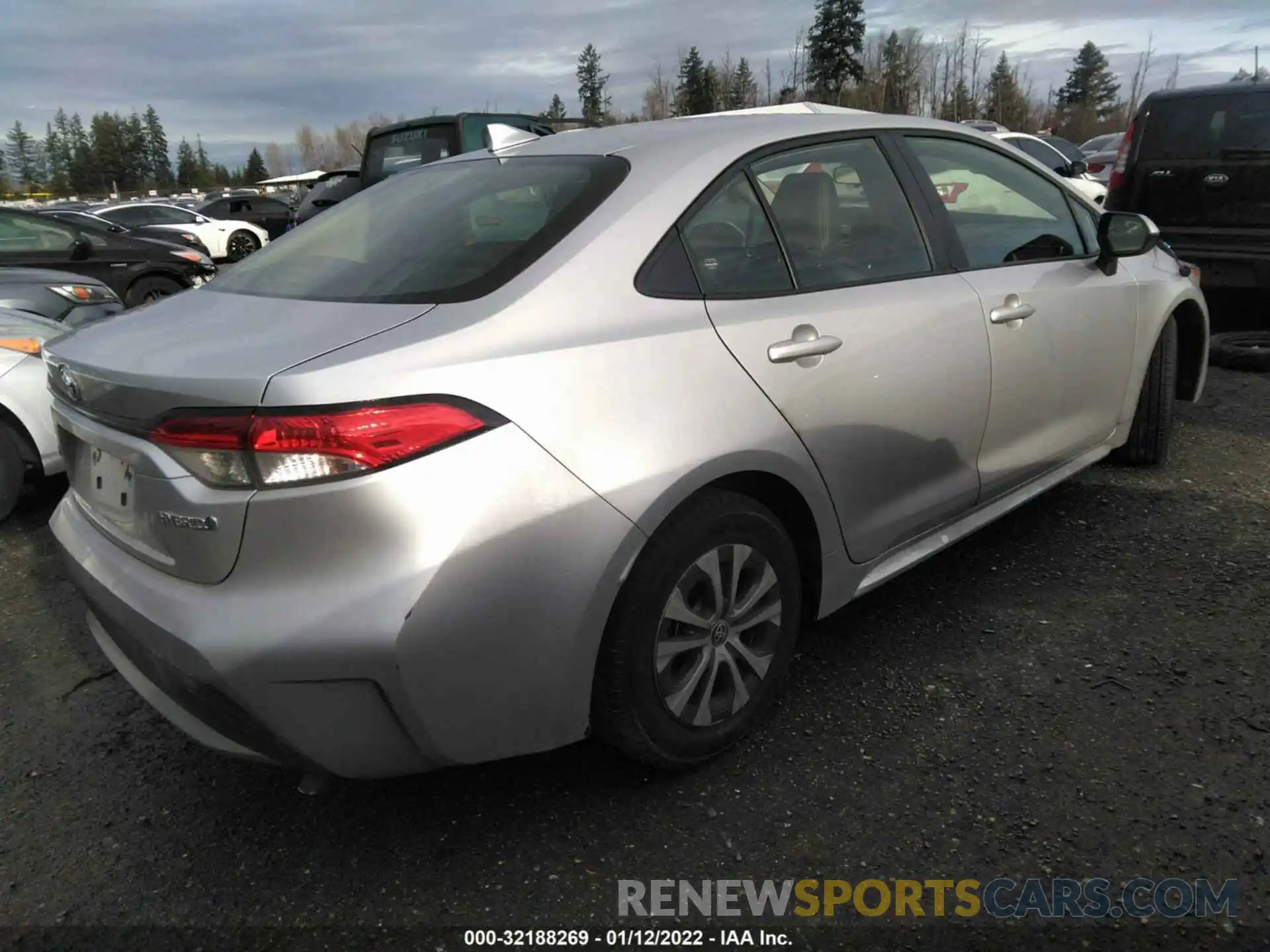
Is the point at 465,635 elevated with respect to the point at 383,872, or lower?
elevated

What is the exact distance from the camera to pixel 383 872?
7.10 ft

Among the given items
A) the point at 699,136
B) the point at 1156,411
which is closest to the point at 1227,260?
the point at 1156,411

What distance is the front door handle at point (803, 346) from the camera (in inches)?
93.6

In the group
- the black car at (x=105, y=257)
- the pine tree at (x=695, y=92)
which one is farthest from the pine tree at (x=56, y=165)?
the black car at (x=105, y=257)

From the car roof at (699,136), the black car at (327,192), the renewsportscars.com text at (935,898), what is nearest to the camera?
the renewsportscars.com text at (935,898)

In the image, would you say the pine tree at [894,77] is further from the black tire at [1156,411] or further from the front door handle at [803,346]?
the front door handle at [803,346]

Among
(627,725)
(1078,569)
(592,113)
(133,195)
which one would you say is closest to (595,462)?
(627,725)

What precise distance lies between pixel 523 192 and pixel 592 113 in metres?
62.4

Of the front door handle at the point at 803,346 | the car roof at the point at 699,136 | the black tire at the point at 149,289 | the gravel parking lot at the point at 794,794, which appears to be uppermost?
the car roof at the point at 699,136

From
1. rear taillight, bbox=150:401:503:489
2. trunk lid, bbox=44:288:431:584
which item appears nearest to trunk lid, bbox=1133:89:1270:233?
trunk lid, bbox=44:288:431:584

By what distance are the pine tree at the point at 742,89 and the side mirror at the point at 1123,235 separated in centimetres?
3996

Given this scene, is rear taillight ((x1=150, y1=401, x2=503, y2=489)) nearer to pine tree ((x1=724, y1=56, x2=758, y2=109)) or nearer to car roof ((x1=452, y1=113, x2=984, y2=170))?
car roof ((x1=452, y1=113, x2=984, y2=170))

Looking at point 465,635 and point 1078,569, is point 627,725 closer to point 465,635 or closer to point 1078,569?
point 465,635

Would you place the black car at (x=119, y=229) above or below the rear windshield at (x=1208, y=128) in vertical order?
below
